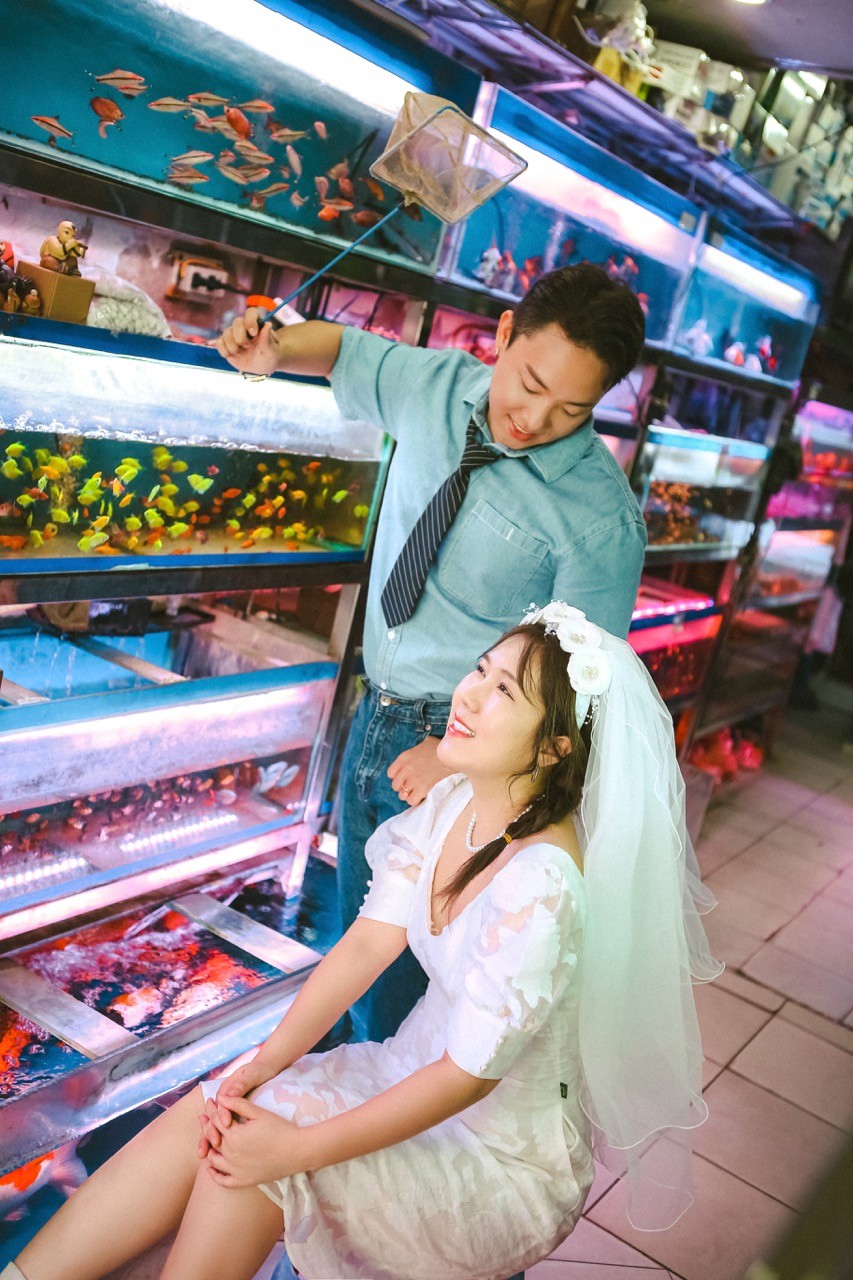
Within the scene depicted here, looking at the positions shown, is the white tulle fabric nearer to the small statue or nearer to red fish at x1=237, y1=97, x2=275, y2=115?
the small statue

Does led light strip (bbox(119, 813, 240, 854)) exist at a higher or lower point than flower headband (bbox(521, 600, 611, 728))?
lower

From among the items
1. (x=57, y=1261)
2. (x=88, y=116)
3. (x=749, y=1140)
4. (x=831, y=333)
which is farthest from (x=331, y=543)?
(x=831, y=333)

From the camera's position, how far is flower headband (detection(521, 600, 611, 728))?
1.79m

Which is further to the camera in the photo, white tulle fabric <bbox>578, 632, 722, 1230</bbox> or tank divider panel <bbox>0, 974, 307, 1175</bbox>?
tank divider panel <bbox>0, 974, 307, 1175</bbox>

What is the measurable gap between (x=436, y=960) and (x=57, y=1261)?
0.74 meters

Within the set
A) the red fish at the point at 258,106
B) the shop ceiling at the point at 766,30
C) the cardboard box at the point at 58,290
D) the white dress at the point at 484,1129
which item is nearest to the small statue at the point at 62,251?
the cardboard box at the point at 58,290

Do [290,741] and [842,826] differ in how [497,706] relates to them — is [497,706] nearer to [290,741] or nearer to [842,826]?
[290,741]

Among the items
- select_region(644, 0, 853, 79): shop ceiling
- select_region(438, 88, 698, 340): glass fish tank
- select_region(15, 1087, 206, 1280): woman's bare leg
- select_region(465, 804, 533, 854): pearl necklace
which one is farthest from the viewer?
select_region(644, 0, 853, 79): shop ceiling

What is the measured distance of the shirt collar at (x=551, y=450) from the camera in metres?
2.25

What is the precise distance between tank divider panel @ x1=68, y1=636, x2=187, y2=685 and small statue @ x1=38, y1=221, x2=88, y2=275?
36.1 inches

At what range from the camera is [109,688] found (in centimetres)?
259

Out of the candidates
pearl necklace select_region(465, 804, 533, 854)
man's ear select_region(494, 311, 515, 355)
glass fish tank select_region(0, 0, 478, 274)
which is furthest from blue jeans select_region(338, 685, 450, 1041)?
glass fish tank select_region(0, 0, 478, 274)

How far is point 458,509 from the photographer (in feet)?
7.59

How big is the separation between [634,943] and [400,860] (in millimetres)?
436
